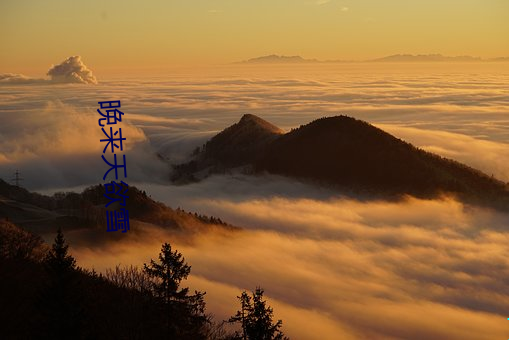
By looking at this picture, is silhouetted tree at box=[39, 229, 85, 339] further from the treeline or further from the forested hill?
the forested hill

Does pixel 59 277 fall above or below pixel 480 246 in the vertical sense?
below

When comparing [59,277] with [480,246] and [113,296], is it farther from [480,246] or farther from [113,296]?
[480,246]

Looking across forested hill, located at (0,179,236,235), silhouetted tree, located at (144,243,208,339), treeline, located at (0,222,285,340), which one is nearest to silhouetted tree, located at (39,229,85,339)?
treeline, located at (0,222,285,340)

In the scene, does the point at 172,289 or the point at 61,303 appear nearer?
the point at 61,303

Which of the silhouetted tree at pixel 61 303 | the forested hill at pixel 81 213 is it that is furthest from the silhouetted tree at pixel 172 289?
the forested hill at pixel 81 213

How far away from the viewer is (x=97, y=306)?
57.3m

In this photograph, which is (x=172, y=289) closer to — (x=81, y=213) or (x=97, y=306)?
(x=97, y=306)

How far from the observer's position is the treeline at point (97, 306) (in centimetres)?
3500

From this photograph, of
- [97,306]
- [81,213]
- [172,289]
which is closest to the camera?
[172,289]

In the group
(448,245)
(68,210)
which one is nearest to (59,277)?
(68,210)

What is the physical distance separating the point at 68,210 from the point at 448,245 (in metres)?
95.5

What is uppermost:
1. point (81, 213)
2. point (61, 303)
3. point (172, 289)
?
point (81, 213)

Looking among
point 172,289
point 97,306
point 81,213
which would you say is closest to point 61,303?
point 172,289

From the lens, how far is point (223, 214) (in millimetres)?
166875
